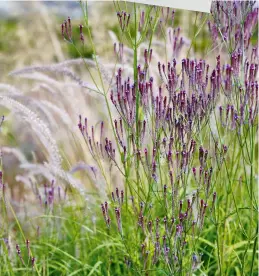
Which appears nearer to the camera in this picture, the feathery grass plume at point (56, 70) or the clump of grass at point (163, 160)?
the clump of grass at point (163, 160)

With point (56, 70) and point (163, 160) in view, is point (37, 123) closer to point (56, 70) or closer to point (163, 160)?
point (56, 70)

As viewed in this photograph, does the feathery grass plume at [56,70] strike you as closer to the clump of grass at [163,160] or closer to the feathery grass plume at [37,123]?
the clump of grass at [163,160]

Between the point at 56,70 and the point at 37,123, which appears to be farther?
the point at 56,70

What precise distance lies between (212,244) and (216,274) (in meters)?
0.11

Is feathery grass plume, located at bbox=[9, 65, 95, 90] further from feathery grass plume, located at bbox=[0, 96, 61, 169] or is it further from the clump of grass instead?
feathery grass plume, located at bbox=[0, 96, 61, 169]

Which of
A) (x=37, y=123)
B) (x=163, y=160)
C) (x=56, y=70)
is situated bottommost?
(x=163, y=160)

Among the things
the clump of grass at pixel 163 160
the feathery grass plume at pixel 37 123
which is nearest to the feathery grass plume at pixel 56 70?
the clump of grass at pixel 163 160

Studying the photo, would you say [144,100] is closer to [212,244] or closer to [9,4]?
[212,244]

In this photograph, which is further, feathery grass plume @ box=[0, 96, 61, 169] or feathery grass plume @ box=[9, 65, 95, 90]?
feathery grass plume @ box=[9, 65, 95, 90]

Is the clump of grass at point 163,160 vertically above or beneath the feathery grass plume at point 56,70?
beneath

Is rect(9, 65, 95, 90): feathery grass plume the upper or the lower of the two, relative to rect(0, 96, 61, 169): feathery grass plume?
upper

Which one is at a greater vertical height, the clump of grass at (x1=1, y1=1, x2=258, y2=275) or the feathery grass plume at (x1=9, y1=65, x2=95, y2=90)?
the feathery grass plume at (x1=9, y1=65, x2=95, y2=90)

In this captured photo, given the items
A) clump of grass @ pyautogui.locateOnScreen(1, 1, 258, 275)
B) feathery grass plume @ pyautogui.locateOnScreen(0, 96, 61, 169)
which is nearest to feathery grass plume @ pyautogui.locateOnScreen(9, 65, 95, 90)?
clump of grass @ pyautogui.locateOnScreen(1, 1, 258, 275)

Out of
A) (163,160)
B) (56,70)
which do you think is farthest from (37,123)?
(163,160)
